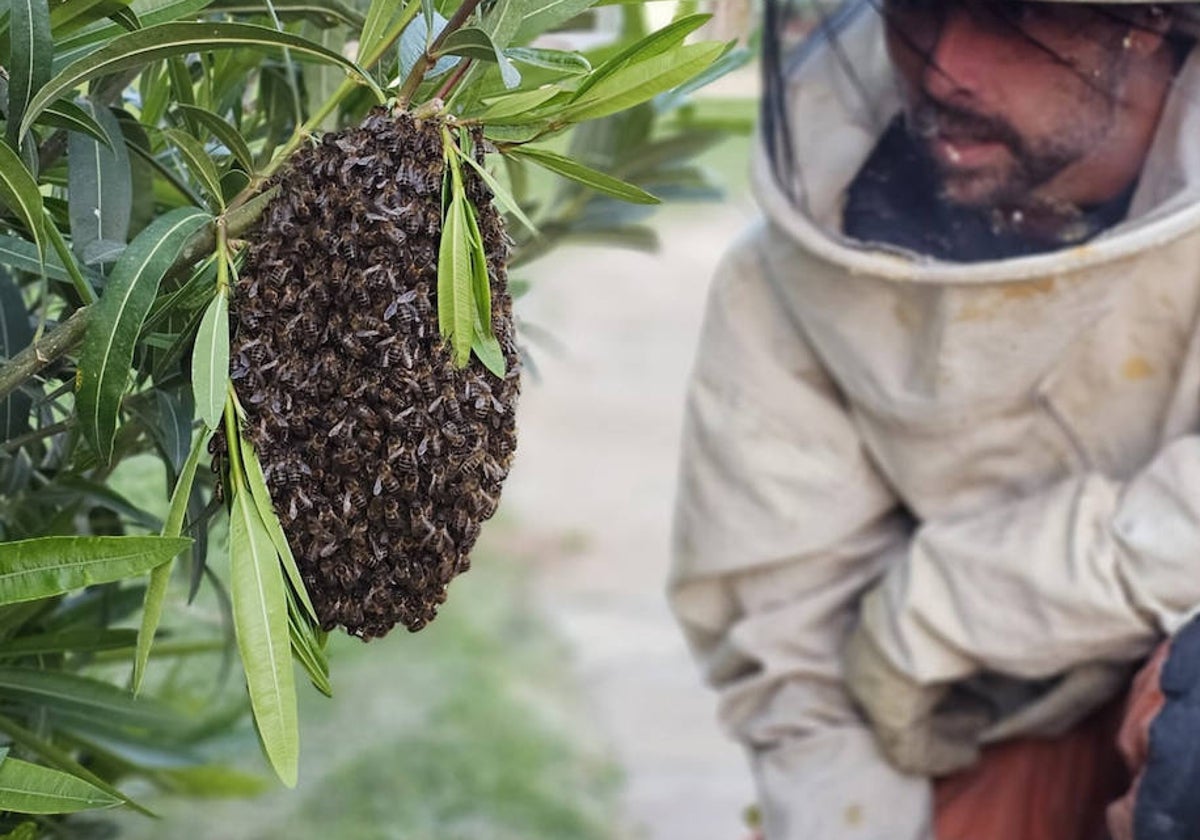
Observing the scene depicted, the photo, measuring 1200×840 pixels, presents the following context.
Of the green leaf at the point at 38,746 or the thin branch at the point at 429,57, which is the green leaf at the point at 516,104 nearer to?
the thin branch at the point at 429,57

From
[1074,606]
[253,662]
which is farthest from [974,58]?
[253,662]

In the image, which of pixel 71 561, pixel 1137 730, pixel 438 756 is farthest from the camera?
pixel 438 756

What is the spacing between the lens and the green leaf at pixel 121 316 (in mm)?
683

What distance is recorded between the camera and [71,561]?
2.22 feet

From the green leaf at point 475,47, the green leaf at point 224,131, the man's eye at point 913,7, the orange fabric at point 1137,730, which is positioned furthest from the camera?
the man's eye at point 913,7

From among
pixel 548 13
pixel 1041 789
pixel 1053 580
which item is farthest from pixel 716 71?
pixel 1041 789

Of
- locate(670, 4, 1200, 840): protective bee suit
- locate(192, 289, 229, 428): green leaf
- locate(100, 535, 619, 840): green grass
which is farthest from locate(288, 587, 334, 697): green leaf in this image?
locate(100, 535, 619, 840): green grass

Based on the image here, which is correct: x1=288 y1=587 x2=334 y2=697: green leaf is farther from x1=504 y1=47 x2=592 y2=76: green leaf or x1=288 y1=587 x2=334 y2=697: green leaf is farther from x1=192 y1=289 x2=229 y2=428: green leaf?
x1=504 y1=47 x2=592 y2=76: green leaf

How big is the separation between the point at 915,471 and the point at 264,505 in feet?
2.58

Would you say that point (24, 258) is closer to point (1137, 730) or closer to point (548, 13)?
point (548, 13)

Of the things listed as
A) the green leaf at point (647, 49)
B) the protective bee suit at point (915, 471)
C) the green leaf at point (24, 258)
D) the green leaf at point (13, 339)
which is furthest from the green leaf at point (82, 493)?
the protective bee suit at point (915, 471)

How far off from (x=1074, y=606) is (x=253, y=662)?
0.75 metres

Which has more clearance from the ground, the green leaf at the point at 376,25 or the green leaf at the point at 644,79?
the green leaf at the point at 376,25

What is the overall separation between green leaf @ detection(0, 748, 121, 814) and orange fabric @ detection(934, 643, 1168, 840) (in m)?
0.90
